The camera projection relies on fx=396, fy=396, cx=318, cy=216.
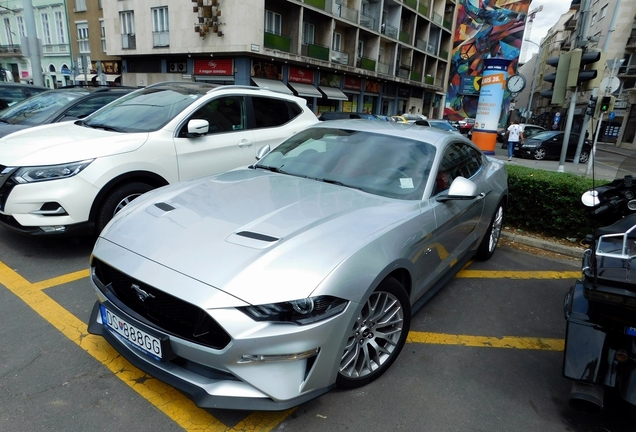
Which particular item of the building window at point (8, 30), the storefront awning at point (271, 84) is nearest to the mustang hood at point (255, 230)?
the storefront awning at point (271, 84)

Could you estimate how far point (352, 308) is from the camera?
2.09 m

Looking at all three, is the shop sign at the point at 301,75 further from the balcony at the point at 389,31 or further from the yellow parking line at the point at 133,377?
the yellow parking line at the point at 133,377

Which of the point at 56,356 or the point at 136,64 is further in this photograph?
the point at 136,64

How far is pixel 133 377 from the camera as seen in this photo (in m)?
2.42

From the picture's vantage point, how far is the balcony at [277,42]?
21.7 m

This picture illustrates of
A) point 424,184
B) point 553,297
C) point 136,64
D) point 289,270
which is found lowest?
point 553,297

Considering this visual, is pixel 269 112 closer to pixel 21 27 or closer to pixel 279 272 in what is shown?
pixel 279 272

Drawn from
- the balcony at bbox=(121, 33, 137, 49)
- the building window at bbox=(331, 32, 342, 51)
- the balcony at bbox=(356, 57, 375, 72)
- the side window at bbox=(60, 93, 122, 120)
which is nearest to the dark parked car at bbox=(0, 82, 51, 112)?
the side window at bbox=(60, 93, 122, 120)

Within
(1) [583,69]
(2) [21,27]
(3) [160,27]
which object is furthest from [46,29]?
(1) [583,69]

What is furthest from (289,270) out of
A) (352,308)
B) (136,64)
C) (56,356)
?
(136,64)

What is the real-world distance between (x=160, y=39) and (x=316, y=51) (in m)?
9.53

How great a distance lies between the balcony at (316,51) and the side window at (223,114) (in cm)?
2101

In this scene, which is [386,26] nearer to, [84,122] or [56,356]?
[84,122]

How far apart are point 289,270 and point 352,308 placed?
40 cm
